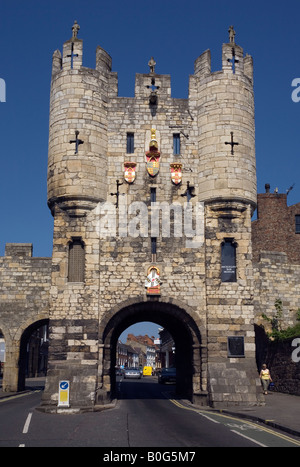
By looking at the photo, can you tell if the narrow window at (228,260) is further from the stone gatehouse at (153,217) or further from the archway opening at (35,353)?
the archway opening at (35,353)

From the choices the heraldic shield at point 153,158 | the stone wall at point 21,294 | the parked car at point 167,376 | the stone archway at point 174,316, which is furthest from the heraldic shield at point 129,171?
the parked car at point 167,376

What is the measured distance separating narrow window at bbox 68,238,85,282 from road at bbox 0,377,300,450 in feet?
16.9

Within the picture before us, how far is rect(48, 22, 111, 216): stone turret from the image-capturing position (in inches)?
834

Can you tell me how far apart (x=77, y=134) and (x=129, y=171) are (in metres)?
2.59

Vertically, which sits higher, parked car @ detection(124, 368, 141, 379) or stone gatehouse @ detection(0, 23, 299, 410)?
stone gatehouse @ detection(0, 23, 299, 410)

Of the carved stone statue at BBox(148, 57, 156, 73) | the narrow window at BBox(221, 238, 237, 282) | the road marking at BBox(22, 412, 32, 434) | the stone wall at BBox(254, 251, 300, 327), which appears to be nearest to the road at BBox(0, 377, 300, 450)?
the road marking at BBox(22, 412, 32, 434)

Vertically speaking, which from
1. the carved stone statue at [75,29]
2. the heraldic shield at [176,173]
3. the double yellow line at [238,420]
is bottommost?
the double yellow line at [238,420]

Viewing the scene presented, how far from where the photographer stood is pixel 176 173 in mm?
21969

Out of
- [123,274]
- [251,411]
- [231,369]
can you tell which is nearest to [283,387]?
[231,369]

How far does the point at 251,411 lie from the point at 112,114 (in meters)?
13.0

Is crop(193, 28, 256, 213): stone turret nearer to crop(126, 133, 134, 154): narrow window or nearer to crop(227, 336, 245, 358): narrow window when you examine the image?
crop(126, 133, 134, 154): narrow window

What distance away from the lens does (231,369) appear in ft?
65.6

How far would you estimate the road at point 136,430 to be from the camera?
10606mm

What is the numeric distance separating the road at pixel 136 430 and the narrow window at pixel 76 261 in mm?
5162
